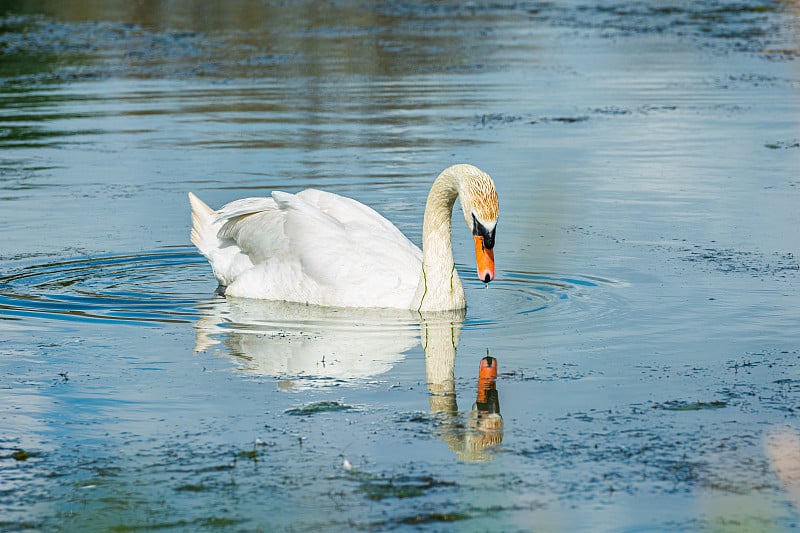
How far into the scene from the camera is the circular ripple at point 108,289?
33.6 ft

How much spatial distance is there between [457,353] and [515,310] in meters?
1.31

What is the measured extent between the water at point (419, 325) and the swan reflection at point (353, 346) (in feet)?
0.09

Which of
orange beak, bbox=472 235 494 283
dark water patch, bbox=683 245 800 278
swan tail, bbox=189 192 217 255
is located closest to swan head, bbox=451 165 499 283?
orange beak, bbox=472 235 494 283

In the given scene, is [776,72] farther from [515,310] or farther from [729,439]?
[729,439]

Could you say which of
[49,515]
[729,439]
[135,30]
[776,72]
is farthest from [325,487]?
→ [135,30]

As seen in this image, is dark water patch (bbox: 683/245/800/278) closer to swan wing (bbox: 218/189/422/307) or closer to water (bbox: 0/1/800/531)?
water (bbox: 0/1/800/531)

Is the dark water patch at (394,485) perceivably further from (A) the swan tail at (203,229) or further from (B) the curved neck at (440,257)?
(A) the swan tail at (203,229)

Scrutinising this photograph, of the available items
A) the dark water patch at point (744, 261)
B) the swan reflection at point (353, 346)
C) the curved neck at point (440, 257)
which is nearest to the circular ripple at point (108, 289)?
the swan reflection at point (353, 346)

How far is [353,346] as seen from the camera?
9.20 m

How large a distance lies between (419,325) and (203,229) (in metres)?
2.71

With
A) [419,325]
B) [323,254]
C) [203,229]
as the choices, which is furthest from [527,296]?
[203,229]

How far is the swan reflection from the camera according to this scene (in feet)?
24.6

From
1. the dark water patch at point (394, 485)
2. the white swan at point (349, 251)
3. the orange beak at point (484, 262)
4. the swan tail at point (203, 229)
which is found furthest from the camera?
the swan tail at point (203, 229)

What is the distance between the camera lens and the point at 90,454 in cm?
696
